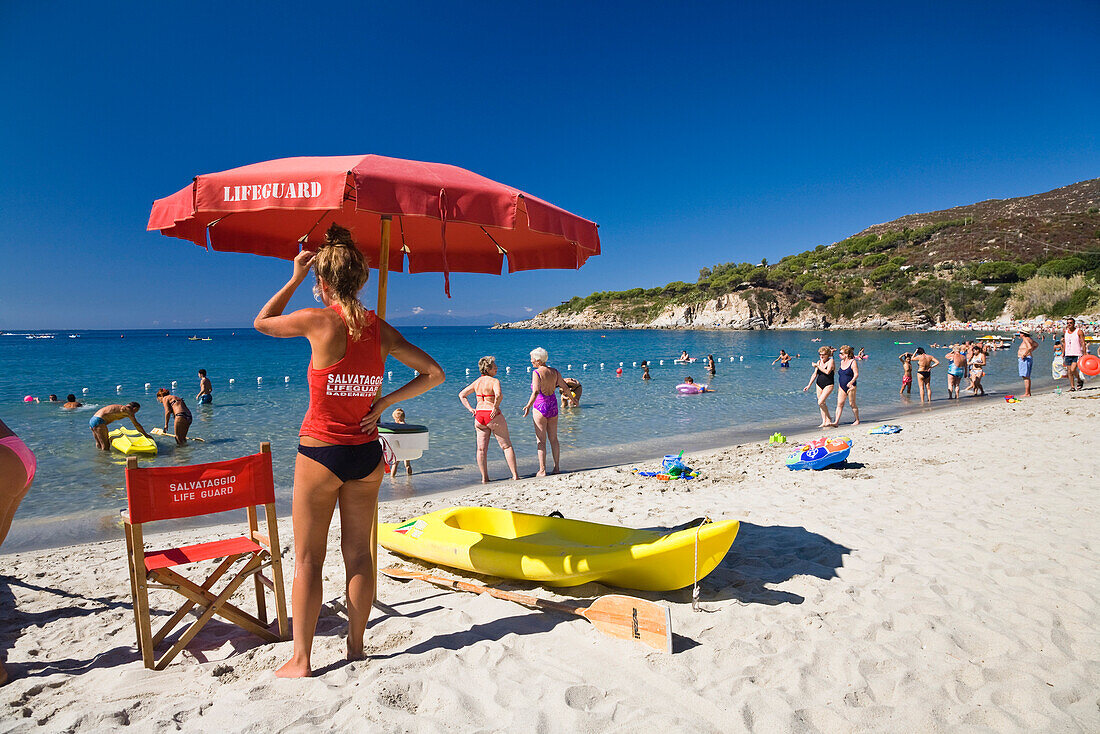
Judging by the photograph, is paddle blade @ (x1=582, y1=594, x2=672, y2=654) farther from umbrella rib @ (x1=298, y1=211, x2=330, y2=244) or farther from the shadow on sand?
umbrella rib @ (x1=298, y1=211, x2=330, y2=244)

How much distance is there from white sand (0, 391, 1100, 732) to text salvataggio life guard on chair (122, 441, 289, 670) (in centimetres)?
19

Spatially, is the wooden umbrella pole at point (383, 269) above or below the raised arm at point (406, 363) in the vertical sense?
above

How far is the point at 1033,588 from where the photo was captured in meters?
3.53

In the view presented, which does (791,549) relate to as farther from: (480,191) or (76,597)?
(76,597)

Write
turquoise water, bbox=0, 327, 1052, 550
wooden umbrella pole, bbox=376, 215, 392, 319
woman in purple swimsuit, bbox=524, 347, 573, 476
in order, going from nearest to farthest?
wooden umbrella pole, bbox=376, 215, 392, 319, woman in purple swimsuit, bbox=524, 347, 573, 476, turquoise water, bbox=0, 327, 1052, 550

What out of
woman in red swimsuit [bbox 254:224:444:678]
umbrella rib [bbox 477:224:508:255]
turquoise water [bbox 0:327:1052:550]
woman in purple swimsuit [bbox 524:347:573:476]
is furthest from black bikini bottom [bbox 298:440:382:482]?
turquoise water [bbox 0:327:1052:550]

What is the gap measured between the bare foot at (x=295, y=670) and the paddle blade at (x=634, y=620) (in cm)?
148

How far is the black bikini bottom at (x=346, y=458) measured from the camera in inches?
100

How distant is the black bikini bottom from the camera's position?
8.34ft

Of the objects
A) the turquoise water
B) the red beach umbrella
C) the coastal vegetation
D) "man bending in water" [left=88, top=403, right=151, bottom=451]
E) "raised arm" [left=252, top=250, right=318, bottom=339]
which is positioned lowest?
the turquoise water

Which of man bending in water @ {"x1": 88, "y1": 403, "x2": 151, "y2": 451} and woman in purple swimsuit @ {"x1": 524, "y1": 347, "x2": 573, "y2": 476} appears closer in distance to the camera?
woman in purple swimsuit @ {"x1": 524, "y1": 347, "x2": 573, "y2": 476}

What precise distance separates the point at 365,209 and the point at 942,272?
290ft

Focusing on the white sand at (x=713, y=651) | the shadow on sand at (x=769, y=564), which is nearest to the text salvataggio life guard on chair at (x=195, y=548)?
the white sand at (x=713, y=651)

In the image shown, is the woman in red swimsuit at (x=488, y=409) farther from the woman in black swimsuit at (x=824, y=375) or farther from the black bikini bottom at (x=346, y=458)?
the woman in black swimsuit at (x=824, y=375)
